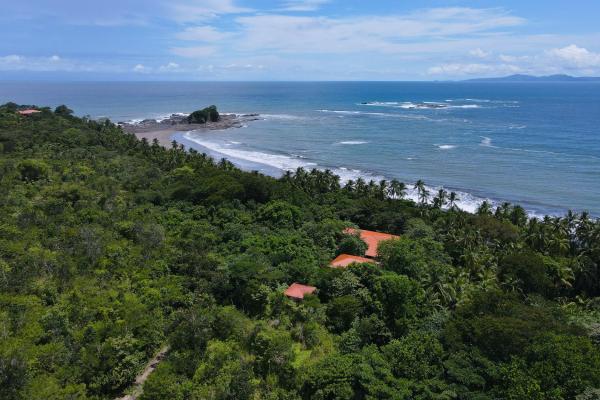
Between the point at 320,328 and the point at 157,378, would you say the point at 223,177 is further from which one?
the point at 157,378

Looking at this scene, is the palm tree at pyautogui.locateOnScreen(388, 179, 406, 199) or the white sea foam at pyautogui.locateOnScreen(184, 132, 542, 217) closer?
the palm tree at pyautogui.locateOnScreen(388, 179, 406, 199)

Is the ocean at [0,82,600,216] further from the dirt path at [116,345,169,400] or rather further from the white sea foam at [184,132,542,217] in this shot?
the dirt path at [116,345,169,400]

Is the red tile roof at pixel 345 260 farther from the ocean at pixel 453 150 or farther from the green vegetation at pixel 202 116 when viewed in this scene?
the green vegetation at pixel 202 116

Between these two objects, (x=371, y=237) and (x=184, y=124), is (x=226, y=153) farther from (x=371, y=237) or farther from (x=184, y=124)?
(x=371, y=237)

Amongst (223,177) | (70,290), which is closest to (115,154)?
(223,177)

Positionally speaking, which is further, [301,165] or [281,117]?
[281,117]

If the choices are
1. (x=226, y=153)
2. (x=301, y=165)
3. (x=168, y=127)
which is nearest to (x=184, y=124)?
(x=168, y=127)

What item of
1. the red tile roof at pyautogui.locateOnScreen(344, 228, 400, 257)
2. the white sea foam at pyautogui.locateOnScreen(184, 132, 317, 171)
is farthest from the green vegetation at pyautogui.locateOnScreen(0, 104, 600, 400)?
the white sea foam at pyautogui.locateOnScreen(184, 132, 317, 171)
